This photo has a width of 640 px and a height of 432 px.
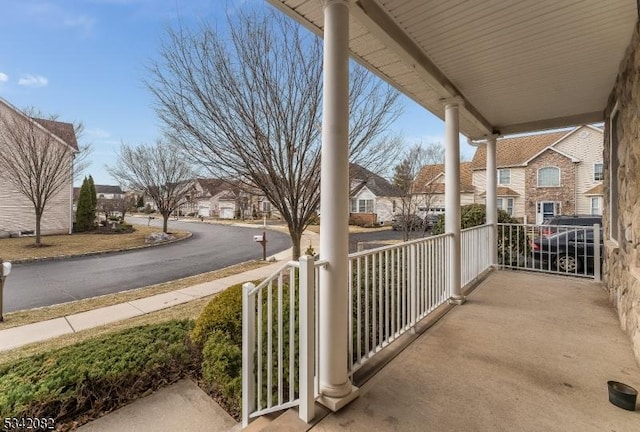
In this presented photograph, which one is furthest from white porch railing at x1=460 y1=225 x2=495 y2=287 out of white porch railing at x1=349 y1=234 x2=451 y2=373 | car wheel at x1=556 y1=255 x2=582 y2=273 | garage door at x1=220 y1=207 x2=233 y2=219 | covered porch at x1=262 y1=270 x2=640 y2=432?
garage door at x1=220 y1=207 x2=233 y2=219

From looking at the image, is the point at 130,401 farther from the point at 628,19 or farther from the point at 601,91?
the point at 601,91

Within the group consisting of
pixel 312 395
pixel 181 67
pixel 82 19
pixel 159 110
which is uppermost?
pixel 82 19

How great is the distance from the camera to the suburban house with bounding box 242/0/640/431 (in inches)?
72.9

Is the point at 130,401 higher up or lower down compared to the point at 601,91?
lower down

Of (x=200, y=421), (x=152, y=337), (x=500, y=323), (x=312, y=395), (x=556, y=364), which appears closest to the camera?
(x=312, y=395)

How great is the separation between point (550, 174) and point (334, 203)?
65.8ft

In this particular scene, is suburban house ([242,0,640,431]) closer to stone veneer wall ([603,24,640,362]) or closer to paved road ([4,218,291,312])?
stone veneer wall ([603,24,640,362])

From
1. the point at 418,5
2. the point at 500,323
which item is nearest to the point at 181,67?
the point at 418,5

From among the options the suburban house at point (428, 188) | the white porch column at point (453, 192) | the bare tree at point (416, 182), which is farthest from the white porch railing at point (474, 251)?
the suburban house at point (428, 188)

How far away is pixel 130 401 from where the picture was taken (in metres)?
2.41

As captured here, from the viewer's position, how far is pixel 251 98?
13.2 ft

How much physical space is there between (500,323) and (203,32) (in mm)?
5006

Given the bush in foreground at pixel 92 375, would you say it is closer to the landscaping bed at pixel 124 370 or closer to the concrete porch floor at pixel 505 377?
the landscaping bed at pixel 124 370

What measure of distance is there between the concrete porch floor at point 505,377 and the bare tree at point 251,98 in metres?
2.94
